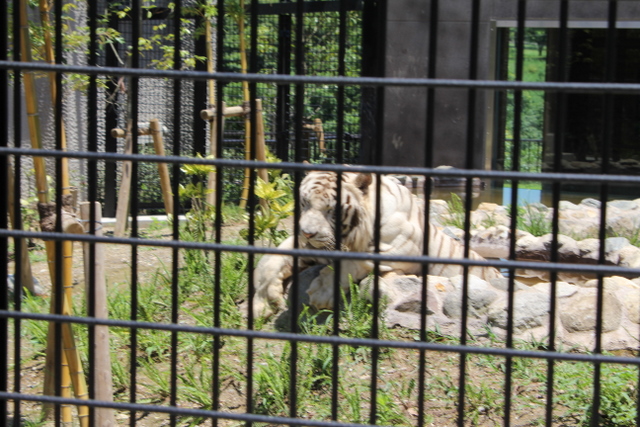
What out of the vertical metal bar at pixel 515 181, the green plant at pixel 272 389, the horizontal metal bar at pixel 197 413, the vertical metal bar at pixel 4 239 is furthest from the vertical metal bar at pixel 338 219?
the green plant at pixel 272 389

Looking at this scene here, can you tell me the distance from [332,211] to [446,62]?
7336 mm

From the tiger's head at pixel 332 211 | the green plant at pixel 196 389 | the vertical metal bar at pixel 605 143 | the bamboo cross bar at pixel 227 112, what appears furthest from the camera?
the bamboo cross bar at pixel 227 112

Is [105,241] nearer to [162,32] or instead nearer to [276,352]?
[276,352]

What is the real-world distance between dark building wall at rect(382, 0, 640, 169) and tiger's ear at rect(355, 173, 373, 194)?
659 cm

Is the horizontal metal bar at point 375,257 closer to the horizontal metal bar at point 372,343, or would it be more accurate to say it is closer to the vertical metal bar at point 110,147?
the horizontal metal bar at point 372,343

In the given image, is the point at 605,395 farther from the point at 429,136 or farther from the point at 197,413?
the point at 197,413

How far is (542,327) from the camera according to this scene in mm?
4207

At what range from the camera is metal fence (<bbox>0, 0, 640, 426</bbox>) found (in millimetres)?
1827

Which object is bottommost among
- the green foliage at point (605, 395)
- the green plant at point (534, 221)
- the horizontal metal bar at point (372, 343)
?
the green foliage at point (605, 395)

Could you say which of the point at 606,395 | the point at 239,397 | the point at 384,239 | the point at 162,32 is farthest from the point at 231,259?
the point at 162,32

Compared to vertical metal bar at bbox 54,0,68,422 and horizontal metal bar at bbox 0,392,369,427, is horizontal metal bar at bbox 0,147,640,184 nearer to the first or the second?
vertical metal bar at bbox 54,0,68,422

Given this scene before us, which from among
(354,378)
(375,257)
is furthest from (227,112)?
(375,257)

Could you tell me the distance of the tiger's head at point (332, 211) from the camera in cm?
434

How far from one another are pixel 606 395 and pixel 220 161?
2.34 m
